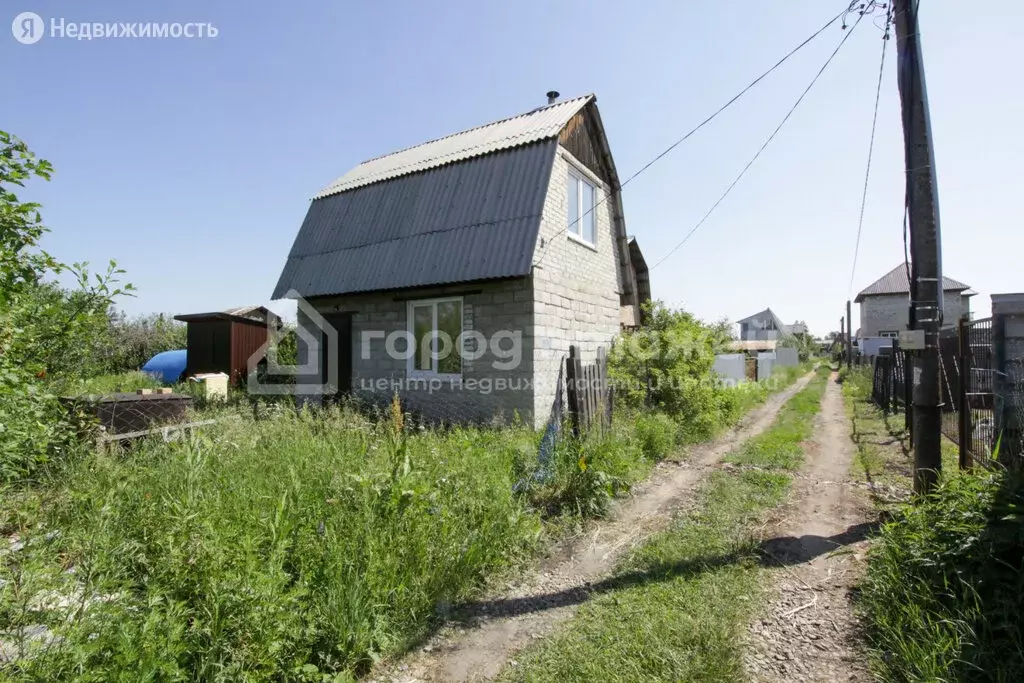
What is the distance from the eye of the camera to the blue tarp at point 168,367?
15.7 meters

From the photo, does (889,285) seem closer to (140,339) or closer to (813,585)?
(813,585)

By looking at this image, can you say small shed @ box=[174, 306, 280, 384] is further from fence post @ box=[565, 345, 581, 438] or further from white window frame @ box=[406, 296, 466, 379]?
fence post @ box=[565, 345, 581, 438]

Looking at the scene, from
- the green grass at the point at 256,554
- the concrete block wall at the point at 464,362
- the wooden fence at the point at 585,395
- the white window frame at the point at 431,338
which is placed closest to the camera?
the green grass at the point at 256,554

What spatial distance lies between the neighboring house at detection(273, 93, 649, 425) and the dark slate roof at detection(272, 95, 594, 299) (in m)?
0.03

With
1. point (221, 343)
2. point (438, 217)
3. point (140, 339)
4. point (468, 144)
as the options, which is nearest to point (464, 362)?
point (438, 217)

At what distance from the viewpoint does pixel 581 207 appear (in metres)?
10.1

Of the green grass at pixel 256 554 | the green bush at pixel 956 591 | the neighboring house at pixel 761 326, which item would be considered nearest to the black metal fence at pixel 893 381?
the green bush at pixel 956 591

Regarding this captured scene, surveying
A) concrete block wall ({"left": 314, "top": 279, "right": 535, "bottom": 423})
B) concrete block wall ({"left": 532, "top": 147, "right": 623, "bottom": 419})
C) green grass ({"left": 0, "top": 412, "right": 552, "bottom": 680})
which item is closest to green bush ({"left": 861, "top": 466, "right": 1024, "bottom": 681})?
green grass ({"left": 0, "top": 412, "right": 552, "bottom": 680})

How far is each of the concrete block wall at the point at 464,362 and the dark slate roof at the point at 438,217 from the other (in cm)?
42

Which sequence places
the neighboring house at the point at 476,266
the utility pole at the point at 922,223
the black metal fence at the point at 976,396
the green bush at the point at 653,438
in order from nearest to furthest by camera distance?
the utility pole at the point at 922,223, the black metal fence at the point at 976,396, the green bush at the point at 653,438, the neighboring house at the point at 476,266

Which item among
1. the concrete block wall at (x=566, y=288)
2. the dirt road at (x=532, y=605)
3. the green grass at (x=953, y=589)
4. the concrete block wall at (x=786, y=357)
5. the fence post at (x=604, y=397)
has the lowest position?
the dirt road at (x=532, y=605)

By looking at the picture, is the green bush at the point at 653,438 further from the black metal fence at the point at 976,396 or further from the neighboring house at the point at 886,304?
the neighboring house at the point at 886,304

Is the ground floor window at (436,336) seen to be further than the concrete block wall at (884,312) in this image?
No

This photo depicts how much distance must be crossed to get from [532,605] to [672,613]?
1.00 metres
